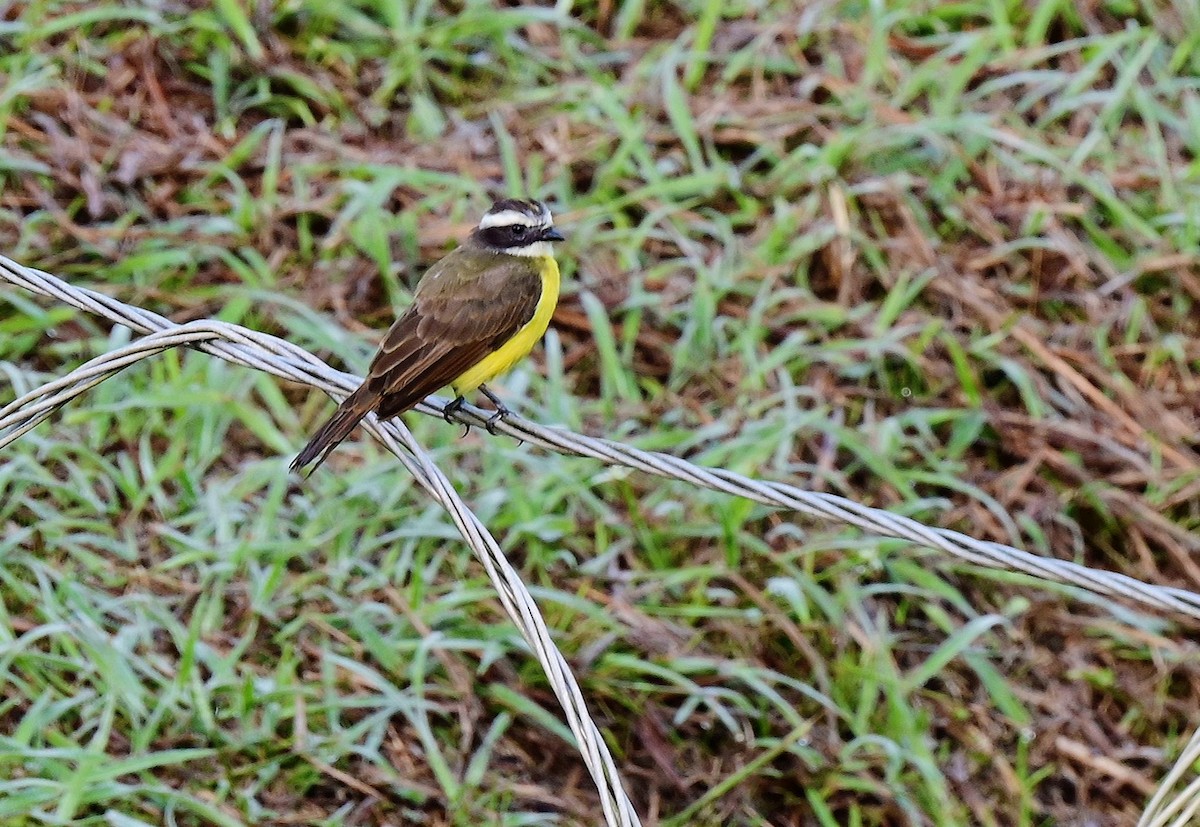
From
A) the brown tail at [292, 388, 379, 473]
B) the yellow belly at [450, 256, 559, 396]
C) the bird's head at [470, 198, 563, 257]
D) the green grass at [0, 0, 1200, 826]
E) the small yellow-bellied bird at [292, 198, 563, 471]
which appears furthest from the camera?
the green grass at [0, 0, 1200, 826]

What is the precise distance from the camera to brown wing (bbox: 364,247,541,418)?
3482 mm

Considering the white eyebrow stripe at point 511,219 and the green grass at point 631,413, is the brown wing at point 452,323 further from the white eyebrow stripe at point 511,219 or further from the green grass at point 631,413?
the green grass at point 631,413

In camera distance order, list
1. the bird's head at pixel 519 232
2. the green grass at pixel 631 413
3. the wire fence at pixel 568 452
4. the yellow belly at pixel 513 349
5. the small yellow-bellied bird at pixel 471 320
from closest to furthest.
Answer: the wire fence at pixel 568 452
the small yellow-bellied bird at pixel 471 320
the yellow belly at pixel 513 349
the bird's head at pixel 519 232
the green grass at pixel 631 413

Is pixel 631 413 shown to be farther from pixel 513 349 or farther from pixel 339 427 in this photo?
pixel 339 427

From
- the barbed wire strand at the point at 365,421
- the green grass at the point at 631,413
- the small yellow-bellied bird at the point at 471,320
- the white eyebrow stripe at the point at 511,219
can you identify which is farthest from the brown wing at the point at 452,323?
the green grass at the point at 631,413

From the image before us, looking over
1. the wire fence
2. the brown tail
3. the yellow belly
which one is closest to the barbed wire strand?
the wire fence

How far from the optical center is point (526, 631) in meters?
2.26

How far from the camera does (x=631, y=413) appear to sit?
537cm

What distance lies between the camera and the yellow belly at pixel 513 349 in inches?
Result: 148

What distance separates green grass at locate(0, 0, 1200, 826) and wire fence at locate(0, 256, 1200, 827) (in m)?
1.72

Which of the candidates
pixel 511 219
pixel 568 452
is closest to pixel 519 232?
pixel 511 219

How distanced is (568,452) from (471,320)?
1193 millimetres

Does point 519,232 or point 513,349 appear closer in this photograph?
point 513,349

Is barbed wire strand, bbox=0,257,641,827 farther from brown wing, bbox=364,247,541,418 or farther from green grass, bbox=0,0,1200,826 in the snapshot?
green grass, bbox=0,0,1200,826
